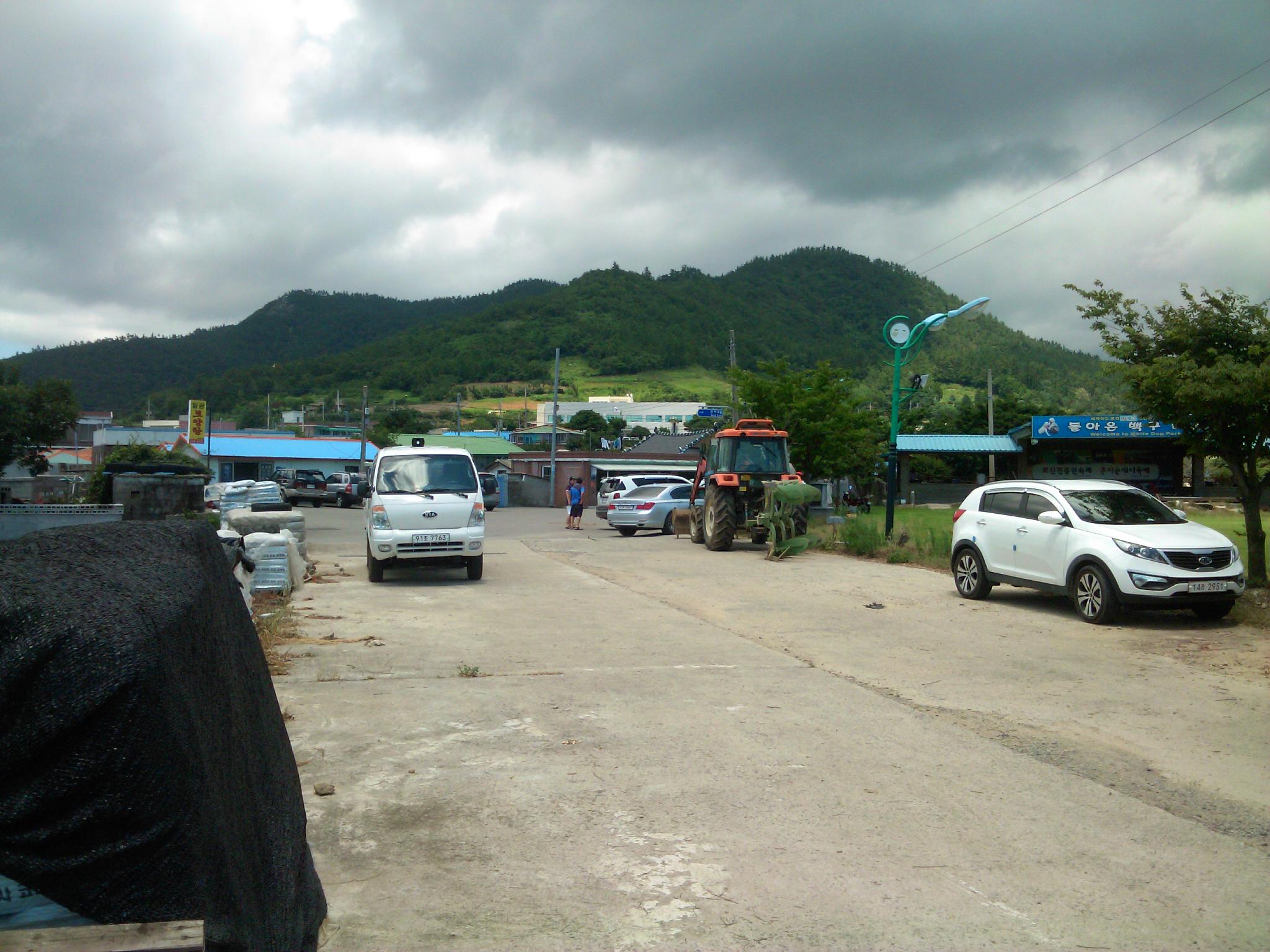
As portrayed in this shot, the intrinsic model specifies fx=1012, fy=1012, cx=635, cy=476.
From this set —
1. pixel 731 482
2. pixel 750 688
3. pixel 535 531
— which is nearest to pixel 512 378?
pixel 535 531

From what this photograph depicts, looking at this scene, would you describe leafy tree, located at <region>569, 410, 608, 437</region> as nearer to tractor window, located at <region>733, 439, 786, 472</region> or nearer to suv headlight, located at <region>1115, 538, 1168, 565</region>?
tractor window, located at <region>733, 439, 786, 472</region>

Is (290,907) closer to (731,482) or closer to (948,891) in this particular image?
(948,891)

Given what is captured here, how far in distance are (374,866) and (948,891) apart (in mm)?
2434

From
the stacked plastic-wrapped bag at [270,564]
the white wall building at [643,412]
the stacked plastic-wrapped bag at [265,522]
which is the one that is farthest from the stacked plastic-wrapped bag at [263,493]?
the white wall building at [643,412]

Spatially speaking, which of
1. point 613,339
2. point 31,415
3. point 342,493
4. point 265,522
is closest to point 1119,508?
point 265,522

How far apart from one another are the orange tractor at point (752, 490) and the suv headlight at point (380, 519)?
28.0ft

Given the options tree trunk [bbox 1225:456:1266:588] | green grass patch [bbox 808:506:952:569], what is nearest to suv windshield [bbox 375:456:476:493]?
green grass patch [bbox 808:506:952:569]

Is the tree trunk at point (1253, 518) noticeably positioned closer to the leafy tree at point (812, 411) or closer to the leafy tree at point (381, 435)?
the leafy tree at point (812, 411)

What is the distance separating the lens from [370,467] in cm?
1633

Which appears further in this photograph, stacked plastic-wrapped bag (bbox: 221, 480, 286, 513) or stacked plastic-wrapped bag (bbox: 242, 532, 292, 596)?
stacked plastic-wrapped bag (bbox: 221, 480, 286, 513)

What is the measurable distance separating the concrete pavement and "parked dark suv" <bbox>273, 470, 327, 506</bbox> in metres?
37.2

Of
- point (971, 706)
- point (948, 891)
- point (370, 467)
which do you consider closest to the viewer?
point (948, 891)

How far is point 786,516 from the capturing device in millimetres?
20938

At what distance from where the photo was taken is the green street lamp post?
21.9 meters
